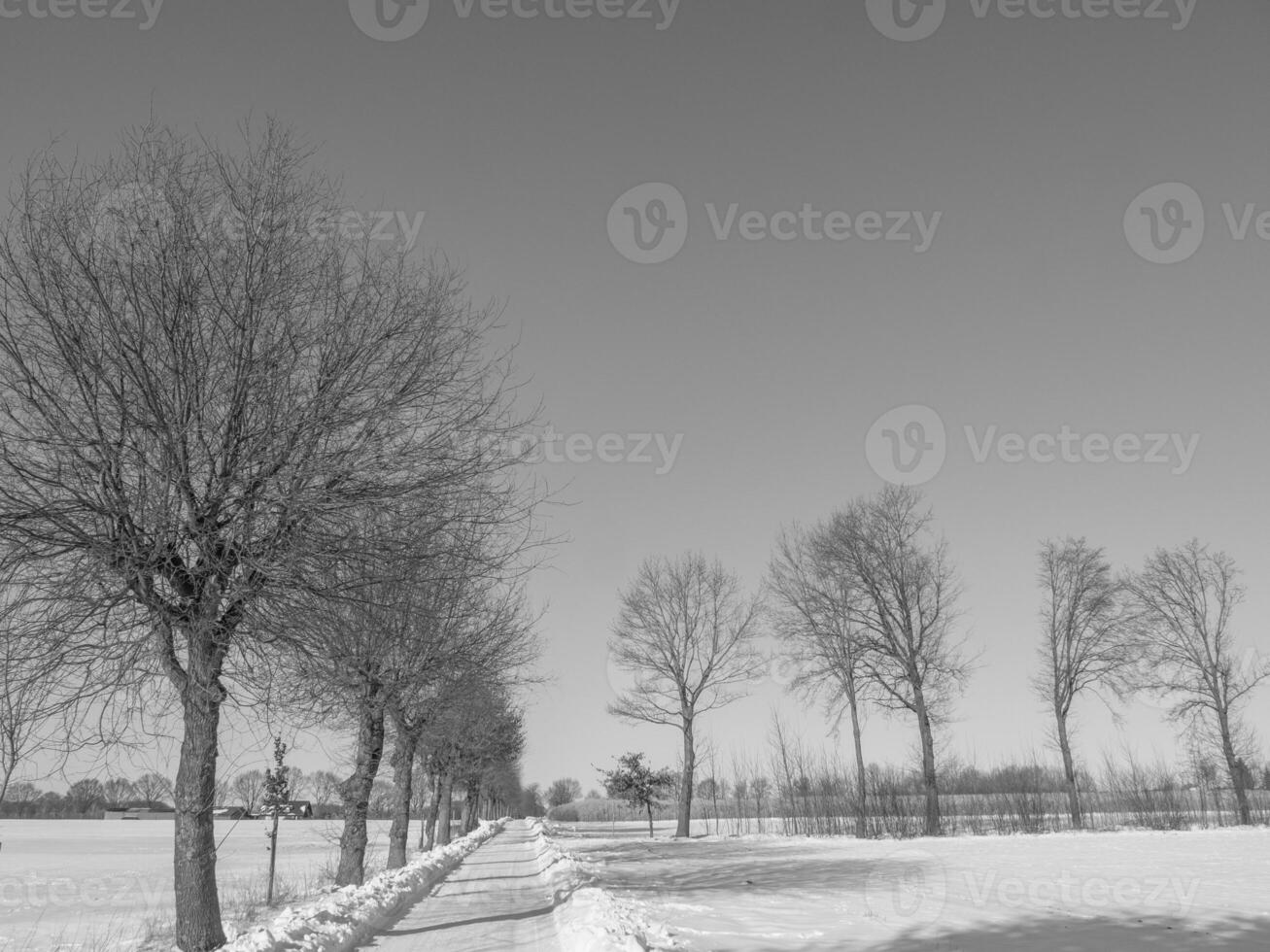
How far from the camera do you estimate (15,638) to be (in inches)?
273

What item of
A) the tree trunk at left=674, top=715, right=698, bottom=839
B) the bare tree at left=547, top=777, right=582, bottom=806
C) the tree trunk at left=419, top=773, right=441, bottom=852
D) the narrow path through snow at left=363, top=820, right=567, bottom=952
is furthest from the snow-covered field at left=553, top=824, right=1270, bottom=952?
the bare tree at left=547, top=777, right=582, bottom=806

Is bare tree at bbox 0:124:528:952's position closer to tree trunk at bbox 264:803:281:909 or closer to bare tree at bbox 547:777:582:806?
tree trunk at bbox 264:803:281:909

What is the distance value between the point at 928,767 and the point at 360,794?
1932 centimetres

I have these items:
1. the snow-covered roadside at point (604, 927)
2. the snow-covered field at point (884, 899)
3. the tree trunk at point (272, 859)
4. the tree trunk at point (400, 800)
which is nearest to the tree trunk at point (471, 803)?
the snow-covered field at point (884, 899)

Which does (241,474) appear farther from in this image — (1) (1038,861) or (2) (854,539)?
(2) (854,539)

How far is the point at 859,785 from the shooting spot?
97.9 ft

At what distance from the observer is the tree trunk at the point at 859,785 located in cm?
2953

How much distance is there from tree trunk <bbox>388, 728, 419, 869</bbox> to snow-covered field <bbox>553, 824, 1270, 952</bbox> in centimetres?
483

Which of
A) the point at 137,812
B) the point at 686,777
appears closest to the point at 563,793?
the point at 137,812

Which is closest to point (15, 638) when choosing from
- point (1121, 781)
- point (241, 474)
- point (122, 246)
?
point (241, 474)

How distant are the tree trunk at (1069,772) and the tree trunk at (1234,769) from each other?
518cm

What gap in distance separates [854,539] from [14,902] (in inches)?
1001

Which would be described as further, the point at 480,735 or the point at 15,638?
the point at 480,735

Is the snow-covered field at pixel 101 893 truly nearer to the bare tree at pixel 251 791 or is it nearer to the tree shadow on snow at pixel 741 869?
the bare tree at pixel 251 791
